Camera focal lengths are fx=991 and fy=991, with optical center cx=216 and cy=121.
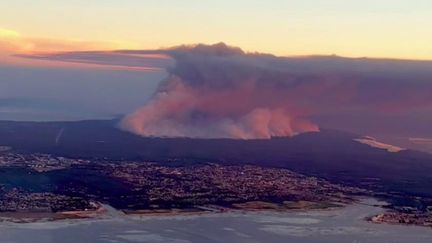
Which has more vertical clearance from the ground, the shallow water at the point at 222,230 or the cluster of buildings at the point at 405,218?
the cluster of buildings at the point at 405,218

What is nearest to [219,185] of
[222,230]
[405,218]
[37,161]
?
[405,218]

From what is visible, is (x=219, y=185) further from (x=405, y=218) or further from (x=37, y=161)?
(x=37, y=161)

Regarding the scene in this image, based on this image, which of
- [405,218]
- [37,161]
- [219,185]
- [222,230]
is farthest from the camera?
[37,161]

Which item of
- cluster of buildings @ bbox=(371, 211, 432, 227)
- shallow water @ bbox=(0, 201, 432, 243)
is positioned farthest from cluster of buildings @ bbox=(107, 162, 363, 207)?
shallow water @ bbox=(0, 201, 432, 243)

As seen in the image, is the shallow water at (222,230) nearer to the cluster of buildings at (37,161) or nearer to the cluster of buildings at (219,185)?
the cluster of buildings at (219,185)

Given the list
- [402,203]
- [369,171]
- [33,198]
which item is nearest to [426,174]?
[369,171]

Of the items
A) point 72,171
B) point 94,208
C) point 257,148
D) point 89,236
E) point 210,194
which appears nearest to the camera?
point 89,236

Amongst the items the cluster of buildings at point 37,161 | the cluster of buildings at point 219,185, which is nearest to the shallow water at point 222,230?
the cluster of buildings at point 219,185

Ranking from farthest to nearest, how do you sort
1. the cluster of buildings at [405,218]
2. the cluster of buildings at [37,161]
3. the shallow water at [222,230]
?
1. the cluster of buildings at [37,161]
2. the cluster of buildings at [405,218]
3. the shallow water at [222,230]

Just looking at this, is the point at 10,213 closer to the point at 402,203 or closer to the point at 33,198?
the point at 33,198
